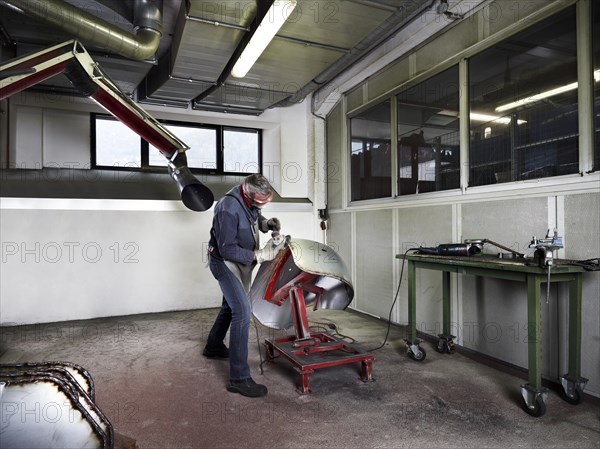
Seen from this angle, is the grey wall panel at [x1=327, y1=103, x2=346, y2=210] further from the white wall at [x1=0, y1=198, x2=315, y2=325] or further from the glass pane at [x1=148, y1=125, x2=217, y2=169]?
the glass pane at [x1=148, y1=125, x2=217, y2=169]

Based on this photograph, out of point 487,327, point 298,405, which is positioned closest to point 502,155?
point 487,327

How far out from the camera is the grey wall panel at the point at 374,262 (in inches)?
166

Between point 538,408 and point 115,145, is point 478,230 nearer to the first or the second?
point 538,408

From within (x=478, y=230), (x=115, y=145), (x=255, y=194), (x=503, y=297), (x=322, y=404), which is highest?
(x=115, y=145)

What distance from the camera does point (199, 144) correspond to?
5434mm

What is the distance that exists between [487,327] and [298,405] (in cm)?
166

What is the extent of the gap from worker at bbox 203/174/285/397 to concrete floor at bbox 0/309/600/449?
0.51 ft

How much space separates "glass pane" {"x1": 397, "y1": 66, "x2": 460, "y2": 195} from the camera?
340 centimetres

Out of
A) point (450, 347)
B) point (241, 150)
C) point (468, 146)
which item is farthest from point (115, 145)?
point (450, 347)

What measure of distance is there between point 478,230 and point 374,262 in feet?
5.03

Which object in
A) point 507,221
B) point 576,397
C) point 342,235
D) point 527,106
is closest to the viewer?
point 576,397

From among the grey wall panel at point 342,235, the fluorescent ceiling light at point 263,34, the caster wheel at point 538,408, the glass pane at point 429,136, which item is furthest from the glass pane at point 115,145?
the caster wheel at point 538,408

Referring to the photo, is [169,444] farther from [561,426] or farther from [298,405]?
[561,426]

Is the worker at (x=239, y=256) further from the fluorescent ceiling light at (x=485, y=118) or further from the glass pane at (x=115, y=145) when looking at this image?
the glass pane at (x=115, y=145)
